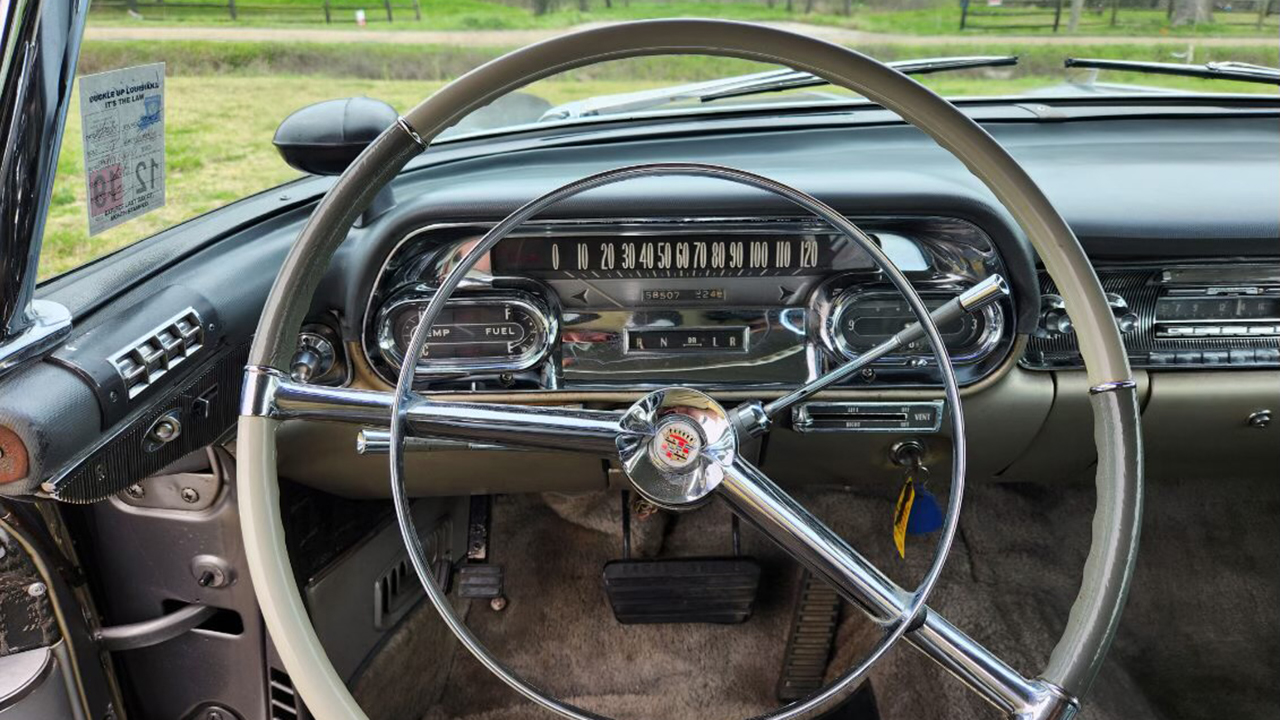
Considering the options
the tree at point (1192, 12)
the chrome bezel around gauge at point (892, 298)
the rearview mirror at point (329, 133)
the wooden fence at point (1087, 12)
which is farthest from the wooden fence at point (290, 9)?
the tree at point (1192, 12)

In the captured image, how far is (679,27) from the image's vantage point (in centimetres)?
90

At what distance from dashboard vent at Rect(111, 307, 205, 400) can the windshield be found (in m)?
0.14

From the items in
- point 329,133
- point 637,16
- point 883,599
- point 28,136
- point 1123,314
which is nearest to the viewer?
point 883,599

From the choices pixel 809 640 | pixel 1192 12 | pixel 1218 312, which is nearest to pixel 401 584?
pixel 809 640

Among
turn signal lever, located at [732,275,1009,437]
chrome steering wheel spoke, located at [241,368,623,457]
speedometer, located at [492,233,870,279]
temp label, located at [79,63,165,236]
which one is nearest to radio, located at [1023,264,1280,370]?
speedometer, located at [492,233,870,279]

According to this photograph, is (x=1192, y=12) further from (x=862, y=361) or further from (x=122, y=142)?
(x=122, y=142)

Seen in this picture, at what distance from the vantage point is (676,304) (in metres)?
1.53

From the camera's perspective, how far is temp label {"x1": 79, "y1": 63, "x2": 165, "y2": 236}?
1124 millimetres

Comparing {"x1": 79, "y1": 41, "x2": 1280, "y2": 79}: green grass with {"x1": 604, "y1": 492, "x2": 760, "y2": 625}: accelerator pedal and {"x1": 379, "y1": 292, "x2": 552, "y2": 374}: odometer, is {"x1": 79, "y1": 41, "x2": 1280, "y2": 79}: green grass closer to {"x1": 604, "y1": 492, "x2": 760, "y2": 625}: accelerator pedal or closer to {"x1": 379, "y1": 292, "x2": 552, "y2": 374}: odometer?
{"x1": 379, "y1": 292, "x2": 552, "y2": 374}: odometer

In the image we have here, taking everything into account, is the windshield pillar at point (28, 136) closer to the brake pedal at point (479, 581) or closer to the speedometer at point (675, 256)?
the speedometer at point (675, 256)

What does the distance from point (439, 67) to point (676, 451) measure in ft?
2.58

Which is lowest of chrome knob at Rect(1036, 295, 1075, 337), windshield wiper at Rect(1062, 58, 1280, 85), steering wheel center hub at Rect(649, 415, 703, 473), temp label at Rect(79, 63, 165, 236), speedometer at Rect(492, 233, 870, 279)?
steering wheel center hub at Rect(649, 415, 703, 473)

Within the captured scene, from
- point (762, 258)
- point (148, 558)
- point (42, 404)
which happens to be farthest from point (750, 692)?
point (42, 404)

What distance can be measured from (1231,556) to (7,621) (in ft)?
7.81
